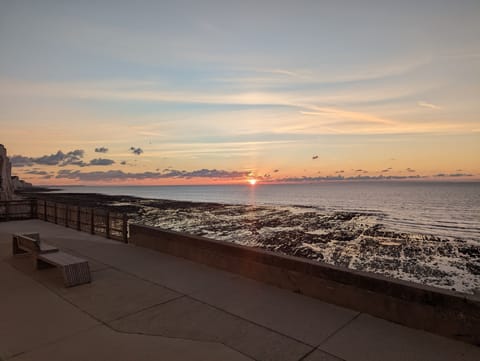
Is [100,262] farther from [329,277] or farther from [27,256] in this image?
[329,277]

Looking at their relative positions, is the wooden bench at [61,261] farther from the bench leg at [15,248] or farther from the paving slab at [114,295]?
the bench leg at [15,248]

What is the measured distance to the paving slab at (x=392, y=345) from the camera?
3.56 m

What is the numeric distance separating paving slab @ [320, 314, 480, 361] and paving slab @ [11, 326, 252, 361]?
1163mm

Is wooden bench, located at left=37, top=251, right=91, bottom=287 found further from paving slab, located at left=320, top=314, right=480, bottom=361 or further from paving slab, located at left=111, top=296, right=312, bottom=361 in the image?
paving slab, located at left=320, top=314, right=480, bottom=361

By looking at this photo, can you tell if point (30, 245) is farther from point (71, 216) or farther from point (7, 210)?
point (7, 210)

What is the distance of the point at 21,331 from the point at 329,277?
14.1ft

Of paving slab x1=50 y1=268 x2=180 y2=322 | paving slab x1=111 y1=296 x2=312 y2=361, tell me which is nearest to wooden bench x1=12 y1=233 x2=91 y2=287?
paving slab x1=50 y1=268 x2=180 y2=322

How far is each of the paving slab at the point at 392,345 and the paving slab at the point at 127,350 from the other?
116 cm

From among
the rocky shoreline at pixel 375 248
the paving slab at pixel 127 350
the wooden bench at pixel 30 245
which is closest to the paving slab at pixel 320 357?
the paving slab at pixel 127 350

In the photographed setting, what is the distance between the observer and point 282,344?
12.6ft

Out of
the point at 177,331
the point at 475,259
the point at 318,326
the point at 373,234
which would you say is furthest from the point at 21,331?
the point at 373,234

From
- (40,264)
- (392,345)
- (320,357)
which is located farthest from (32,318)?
(392,345)

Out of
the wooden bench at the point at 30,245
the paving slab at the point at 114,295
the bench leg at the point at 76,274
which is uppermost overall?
the wooden bench at the point at 30,245

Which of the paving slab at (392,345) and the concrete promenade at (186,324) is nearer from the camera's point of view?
the paving slab at (392,345)
